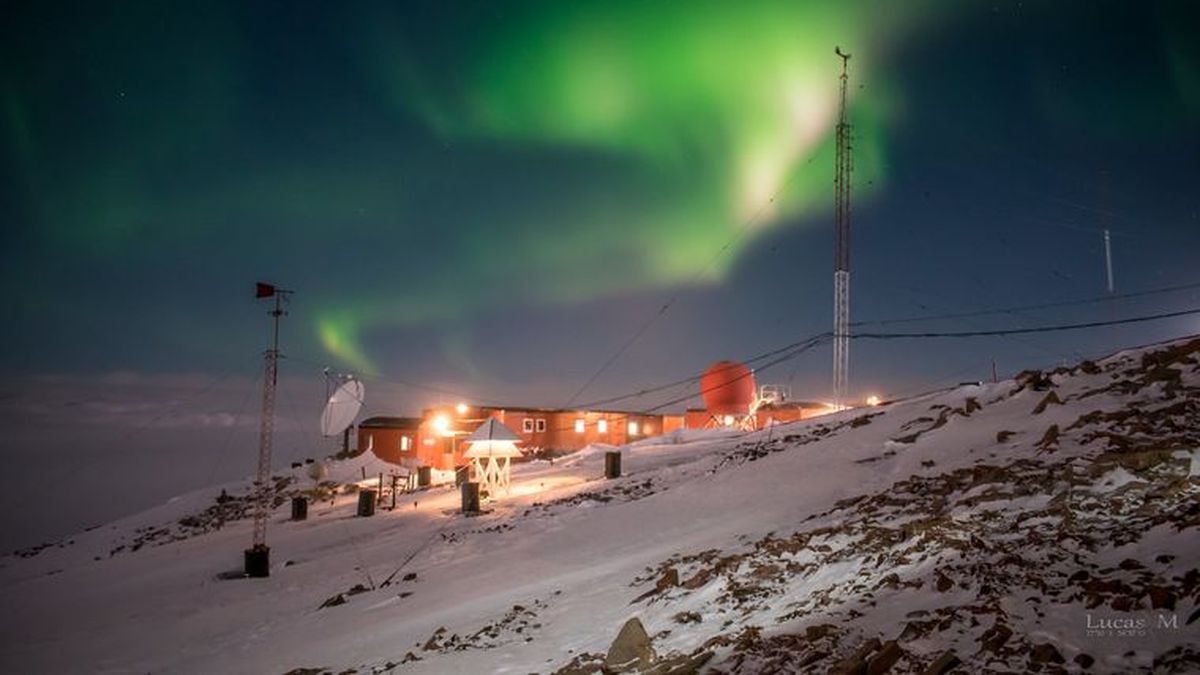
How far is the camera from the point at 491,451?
1230 inches

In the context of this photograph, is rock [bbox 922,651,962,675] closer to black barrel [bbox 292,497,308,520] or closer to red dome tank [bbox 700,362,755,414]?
black barrel [bbox 292,497,308,520]

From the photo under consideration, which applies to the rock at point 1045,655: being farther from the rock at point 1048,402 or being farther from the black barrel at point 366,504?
the black barrel at point 366,504

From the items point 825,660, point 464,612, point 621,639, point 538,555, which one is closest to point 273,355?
point 538,555

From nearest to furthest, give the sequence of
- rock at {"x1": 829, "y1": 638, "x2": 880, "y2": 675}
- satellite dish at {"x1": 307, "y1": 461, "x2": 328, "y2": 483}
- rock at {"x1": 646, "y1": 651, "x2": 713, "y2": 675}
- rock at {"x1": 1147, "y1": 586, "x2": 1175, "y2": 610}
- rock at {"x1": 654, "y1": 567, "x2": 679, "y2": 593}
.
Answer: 1. rock at {"x1": 1147, "y1": 586, "x2": 1175, "y2": 610}
2. rock at {"x1": 829, "y1": 638, "x2": 880, "y2": 675}
3. rock at {"x1": 646, "y1": 651, "x2": 713, "y2": 675}
4. rock at {"x1": 654, "y1": 567, "x2": 679, "y2": 593}
5. satellite dish at {"x1": 307, "y1": 461, "x2": 328, "y2": 483}

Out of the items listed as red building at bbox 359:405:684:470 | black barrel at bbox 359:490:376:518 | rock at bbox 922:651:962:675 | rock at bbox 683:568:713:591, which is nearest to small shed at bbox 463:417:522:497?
black barrel at bbox 359:490:376:518

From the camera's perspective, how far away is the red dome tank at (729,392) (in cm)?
5159

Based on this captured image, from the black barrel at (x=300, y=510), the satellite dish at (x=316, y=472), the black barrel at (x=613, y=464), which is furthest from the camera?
the satellite dish at (x=316, y=472)

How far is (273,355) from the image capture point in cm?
2611

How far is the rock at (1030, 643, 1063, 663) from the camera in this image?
5770 mm

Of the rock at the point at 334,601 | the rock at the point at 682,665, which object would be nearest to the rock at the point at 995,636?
the rock at the point at 682,665

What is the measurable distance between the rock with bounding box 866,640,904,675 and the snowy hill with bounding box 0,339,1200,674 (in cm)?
3

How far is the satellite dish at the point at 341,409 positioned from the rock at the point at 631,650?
2128 inches

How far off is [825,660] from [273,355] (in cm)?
2543

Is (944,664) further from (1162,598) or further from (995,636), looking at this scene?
(1162,598)
